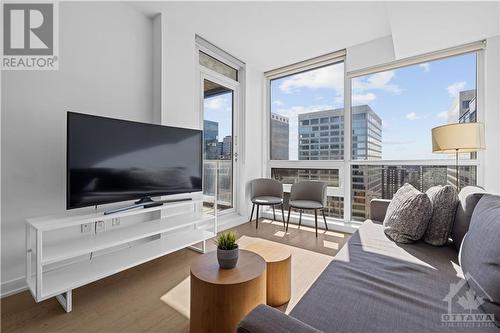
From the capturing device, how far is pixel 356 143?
3418mm

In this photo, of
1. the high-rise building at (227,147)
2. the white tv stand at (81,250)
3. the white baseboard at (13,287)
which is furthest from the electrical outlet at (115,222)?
the high-rise building at (227,147)

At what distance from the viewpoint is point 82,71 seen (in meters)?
2.15

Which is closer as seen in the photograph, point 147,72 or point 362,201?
point 147,72

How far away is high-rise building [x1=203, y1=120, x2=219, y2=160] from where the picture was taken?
3.39 m

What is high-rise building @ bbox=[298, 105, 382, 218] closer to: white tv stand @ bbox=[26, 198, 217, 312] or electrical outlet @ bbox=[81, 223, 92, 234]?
white tv stand @ bbox=[26, 198, 217, 312]

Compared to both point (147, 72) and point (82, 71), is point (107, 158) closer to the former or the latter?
point (82, 71)

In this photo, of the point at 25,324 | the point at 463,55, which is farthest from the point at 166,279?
the point at 463,55

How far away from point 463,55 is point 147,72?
12.1 ft

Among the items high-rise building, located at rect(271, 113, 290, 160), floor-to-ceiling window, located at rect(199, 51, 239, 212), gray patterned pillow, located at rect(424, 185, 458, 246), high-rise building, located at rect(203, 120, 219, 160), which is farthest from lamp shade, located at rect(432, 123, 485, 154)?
high-rise building, located at rect(203, 120, 219, 160)

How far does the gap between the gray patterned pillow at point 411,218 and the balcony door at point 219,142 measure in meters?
2.17

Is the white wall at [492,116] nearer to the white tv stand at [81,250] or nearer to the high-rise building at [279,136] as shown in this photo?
the high-rise building at [279,136]

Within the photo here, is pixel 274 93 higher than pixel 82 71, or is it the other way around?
pixel 274 93

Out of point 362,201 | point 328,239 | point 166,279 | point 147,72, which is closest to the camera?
point 166,279

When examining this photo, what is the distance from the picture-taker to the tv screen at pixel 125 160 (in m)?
1.80
